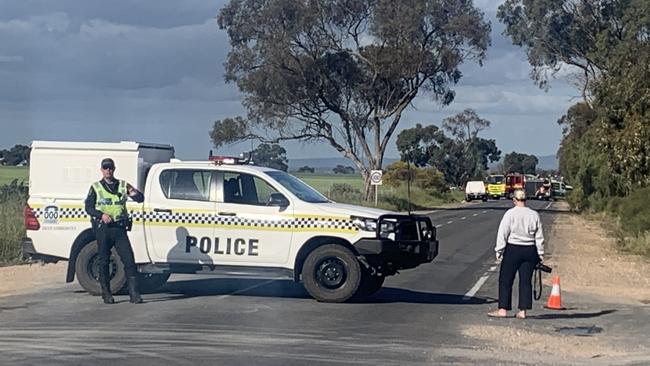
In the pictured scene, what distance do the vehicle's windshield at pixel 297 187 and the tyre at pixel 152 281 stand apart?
2.38 metres

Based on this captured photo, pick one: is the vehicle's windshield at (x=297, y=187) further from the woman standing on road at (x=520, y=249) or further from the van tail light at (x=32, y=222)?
the van tail light at (x=32, y=222)

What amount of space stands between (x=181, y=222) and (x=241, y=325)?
2842mm

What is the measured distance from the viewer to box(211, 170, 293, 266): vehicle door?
14922mm

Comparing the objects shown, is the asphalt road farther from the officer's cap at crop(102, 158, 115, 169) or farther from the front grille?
the officer's cap at crop(102, 158, 115, 169)

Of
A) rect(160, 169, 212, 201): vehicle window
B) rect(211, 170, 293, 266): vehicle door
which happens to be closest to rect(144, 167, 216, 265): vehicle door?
rect(160, 169, 212, 201): vehicle window

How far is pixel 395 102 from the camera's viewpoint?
60406mm

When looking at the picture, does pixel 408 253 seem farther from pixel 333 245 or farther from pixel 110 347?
pixel 110 347

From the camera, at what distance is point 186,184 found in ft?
50.6

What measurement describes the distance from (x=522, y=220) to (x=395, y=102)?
4716 centimetres

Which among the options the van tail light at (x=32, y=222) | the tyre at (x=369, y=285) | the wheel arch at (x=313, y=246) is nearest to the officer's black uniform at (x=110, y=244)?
the van tail light at (x=32, y=222)

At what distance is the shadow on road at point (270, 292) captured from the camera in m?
15.7

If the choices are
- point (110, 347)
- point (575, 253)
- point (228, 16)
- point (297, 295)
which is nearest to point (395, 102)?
point (228, 16)

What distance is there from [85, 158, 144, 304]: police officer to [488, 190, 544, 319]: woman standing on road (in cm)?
499

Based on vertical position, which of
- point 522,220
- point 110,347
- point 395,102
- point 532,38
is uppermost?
point 532,38
